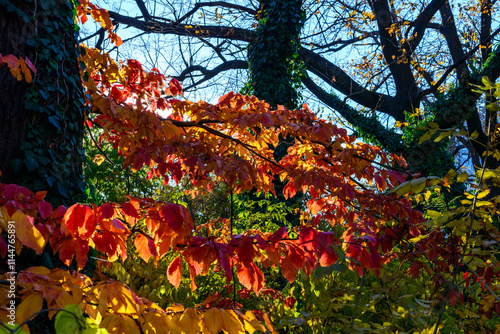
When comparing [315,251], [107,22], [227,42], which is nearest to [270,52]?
[227,42]

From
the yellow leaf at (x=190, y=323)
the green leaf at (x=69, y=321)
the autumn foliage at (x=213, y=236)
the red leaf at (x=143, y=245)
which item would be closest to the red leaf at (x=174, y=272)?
the autumn foliage at (x=213, y=236)

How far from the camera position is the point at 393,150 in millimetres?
10656

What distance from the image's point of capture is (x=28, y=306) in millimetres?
1222

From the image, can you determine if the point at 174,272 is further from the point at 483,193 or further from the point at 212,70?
the point at 212,70

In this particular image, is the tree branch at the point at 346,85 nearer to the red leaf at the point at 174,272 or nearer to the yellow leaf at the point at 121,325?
the red leaf at the point at 174,272

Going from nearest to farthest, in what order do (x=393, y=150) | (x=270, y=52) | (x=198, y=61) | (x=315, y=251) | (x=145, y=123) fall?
(x=315, y=251) < (x=145, y=123) < (x=270, y=52) < (x=393, y=150) < (x=198, y=61)

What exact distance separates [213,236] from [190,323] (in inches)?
17.0

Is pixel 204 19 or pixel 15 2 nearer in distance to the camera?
pixel 15 2

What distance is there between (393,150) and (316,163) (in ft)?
25.4

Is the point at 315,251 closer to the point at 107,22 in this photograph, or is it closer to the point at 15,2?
the point at 15,2

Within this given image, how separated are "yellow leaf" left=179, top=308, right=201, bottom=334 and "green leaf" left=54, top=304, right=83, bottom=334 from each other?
28.3 inches

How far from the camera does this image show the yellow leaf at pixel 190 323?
1482 mm

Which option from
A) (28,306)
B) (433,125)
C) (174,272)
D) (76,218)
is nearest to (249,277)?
(174,272)

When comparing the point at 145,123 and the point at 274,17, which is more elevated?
the point at 274,17
